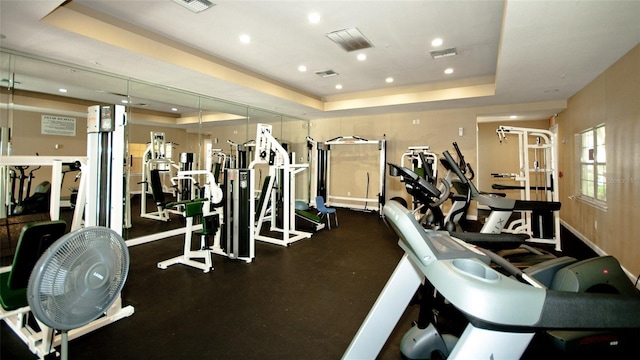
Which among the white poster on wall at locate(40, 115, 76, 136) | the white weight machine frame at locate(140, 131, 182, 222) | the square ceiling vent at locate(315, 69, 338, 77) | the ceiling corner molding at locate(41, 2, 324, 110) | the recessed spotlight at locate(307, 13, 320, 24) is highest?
the square ceiling vent at locate(315, 69, 338, 77)

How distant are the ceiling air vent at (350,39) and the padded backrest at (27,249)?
3.39 meters

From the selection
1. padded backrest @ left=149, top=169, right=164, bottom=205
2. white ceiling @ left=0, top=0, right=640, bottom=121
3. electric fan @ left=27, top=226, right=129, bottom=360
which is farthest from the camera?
padded backrest @ left=149, top=169, right=164, bottom=205

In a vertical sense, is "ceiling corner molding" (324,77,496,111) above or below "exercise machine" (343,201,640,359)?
above

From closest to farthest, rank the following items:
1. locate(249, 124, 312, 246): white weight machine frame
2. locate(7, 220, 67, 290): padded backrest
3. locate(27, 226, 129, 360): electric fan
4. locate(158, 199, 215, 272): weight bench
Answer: locate(27, 226, 129, 360): electric fan
locate(7, 220, 67, 290): padded backrest
locate(158, 199, 215, 272): weight bench
locate(249, 124, 312, 246): white weight machine frame

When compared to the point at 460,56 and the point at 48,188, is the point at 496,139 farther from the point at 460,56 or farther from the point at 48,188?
the point at 48,188

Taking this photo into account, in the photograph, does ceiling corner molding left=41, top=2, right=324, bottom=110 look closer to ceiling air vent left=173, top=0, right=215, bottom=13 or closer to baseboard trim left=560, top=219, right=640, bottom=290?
ceiling air vent left=173, top=0, right=215, bottom=13

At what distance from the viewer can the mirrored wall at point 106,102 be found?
3.62m

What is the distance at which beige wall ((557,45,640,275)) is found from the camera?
307 cm

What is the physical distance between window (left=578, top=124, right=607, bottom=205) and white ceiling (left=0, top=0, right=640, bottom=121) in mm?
838

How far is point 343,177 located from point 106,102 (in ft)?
18.0

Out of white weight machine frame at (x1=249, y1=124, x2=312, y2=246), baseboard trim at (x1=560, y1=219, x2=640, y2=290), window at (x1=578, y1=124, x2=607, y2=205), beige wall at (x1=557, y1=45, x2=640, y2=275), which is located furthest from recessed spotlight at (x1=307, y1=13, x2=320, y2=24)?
baseboard trim at (x1=560, y1=219, x2=640, y2=290)

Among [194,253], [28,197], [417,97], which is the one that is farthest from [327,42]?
[28,197]

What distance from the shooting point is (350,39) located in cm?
380

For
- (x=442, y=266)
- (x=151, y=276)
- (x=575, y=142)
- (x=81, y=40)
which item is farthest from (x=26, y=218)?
(x=575, y=142)
